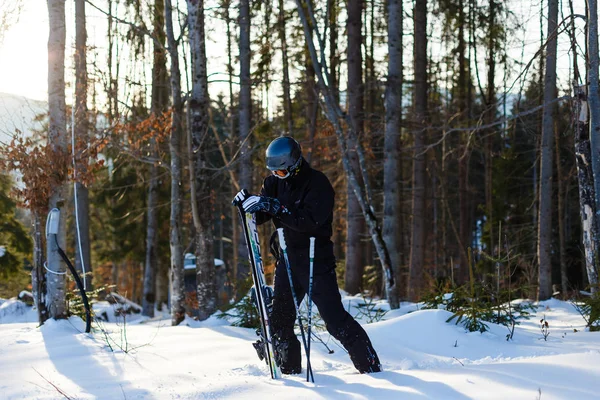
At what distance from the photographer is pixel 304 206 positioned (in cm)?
487

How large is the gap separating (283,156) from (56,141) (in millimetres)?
4708

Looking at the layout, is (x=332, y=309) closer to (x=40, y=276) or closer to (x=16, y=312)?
(x=40, y=276)

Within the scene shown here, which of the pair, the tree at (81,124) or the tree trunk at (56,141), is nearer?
the tree trunk at (56,141)

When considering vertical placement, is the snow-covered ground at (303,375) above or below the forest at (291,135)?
below

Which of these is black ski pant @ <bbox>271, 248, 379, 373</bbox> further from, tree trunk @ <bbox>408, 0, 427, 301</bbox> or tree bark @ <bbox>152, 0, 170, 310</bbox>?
tree trunk @ <bbox>408, 0, 427, 301</bbox>

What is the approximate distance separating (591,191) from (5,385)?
783 cm

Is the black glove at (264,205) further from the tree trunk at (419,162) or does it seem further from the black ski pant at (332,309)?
the tree trunk at (419,162)

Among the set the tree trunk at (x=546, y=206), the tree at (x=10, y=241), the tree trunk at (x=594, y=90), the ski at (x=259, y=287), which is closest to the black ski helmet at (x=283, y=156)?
the ski at (x=259, y=287)

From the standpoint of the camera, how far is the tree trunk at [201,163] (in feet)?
33.1

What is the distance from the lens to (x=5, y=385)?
16.1 ft

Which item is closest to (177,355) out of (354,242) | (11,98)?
(11,98)

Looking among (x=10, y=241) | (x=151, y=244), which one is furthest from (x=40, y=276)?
(x=10, y=241)

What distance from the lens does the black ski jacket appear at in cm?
480

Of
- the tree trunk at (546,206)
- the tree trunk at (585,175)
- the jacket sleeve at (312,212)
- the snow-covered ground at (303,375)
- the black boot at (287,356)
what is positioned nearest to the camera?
the snow-covered ground at (303,375)
